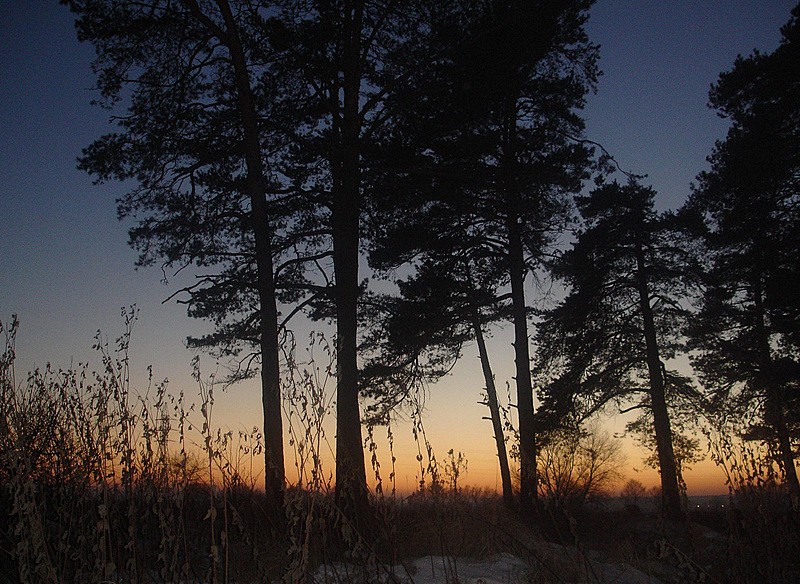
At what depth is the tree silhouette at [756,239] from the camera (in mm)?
15266

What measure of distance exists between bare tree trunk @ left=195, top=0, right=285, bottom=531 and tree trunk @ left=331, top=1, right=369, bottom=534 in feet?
3.53

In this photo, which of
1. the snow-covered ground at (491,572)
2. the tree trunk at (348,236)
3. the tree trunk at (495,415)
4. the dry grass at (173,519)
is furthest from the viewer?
the tree trunk at (495,415)

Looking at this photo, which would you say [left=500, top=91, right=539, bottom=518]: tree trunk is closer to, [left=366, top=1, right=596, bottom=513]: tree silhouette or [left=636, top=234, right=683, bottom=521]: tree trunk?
[left=366, top=1, right=596, bottom=513]: tree silhouette

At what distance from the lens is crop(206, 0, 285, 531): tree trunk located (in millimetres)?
10312

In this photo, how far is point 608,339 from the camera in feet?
58.5

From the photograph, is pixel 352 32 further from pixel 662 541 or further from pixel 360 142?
pixel 662 541

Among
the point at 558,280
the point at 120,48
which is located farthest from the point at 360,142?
the point at 558,280

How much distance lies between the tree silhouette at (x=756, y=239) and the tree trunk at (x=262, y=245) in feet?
36.8

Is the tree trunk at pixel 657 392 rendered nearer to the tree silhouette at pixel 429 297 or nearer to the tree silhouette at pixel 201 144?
the tree silhouette at pixel 429 297

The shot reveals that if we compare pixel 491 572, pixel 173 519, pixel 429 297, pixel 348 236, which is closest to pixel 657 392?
pixel 429 297

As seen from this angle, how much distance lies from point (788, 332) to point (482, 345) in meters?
8.05

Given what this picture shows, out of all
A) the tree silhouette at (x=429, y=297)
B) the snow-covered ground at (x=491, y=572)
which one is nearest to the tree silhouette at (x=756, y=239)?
the tree silhouette at (x=429, y=297)

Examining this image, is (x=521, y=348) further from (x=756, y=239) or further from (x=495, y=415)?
(x=756, y=239)

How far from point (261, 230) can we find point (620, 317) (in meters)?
11.5
